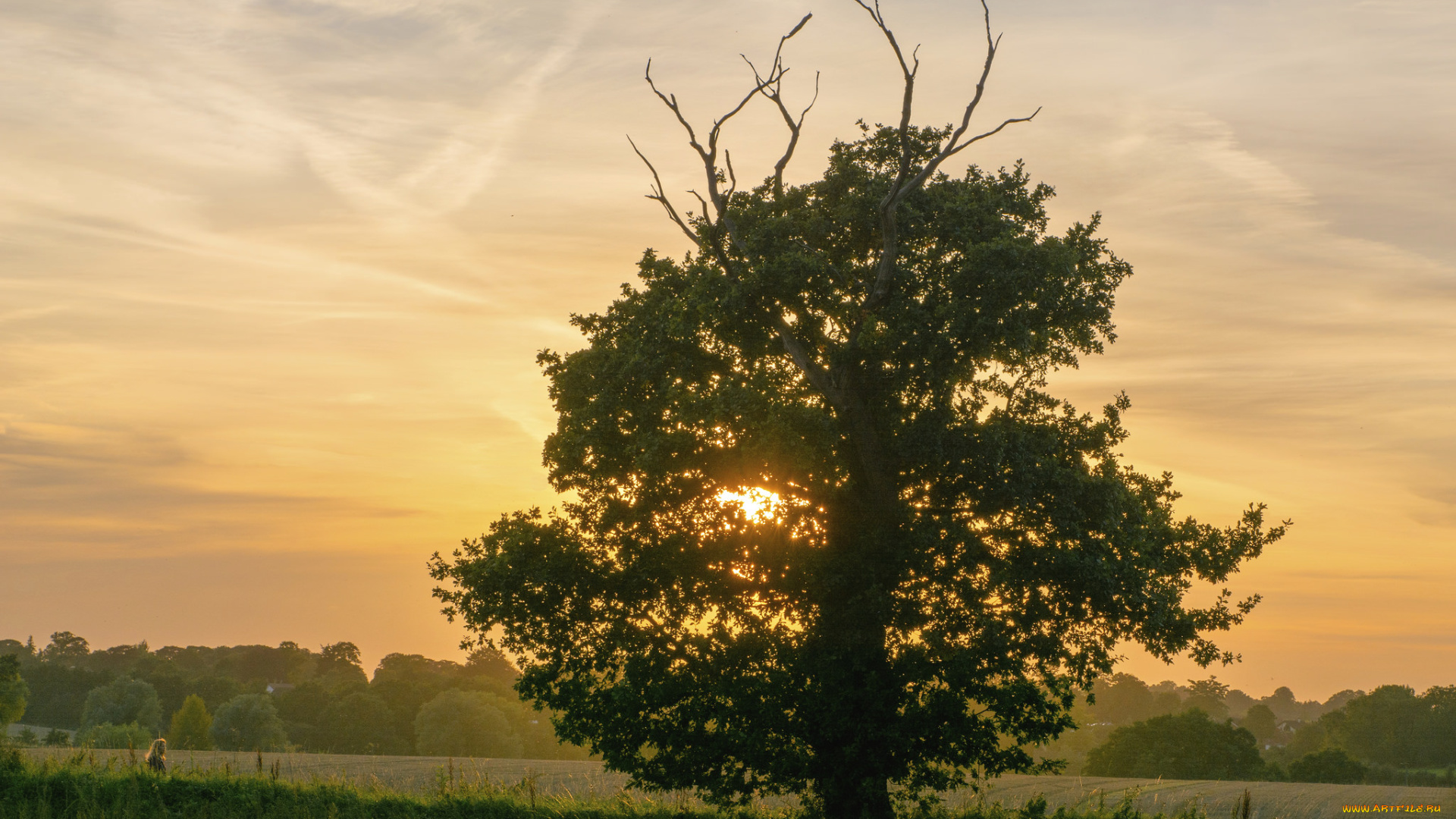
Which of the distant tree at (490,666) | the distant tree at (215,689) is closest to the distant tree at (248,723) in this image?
the distant tree at (215,689)

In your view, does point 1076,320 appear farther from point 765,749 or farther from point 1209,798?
point 1209,798

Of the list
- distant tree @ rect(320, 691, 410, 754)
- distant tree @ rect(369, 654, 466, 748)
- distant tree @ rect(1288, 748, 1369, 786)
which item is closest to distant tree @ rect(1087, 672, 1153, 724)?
distant tree @ rect(1288, 748, 1369, 786)

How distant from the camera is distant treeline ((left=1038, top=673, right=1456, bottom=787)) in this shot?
7156 centimetres

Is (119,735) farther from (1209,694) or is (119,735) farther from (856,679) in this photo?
(1209,694)

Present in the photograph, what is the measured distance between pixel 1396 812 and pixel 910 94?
34.2 m

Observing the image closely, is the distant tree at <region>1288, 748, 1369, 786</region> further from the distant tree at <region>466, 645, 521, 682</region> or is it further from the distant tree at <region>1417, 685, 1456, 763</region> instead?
the distant tree at <region>466, 645, 521, 682</region>

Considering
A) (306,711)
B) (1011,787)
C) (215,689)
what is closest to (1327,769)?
(1011,787)

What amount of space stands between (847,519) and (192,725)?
105820 mm

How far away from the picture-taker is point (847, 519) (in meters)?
24.6

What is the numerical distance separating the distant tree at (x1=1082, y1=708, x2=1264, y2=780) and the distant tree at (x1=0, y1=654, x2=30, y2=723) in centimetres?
7872

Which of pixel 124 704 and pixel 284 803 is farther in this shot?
Answer: pixel 124 704

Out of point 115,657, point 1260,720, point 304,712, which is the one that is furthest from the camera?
→ point 115,657

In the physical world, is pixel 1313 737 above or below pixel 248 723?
below

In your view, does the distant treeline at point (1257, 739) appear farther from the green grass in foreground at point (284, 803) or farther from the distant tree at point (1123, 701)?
the green grass in foreground at point (284, 803)
